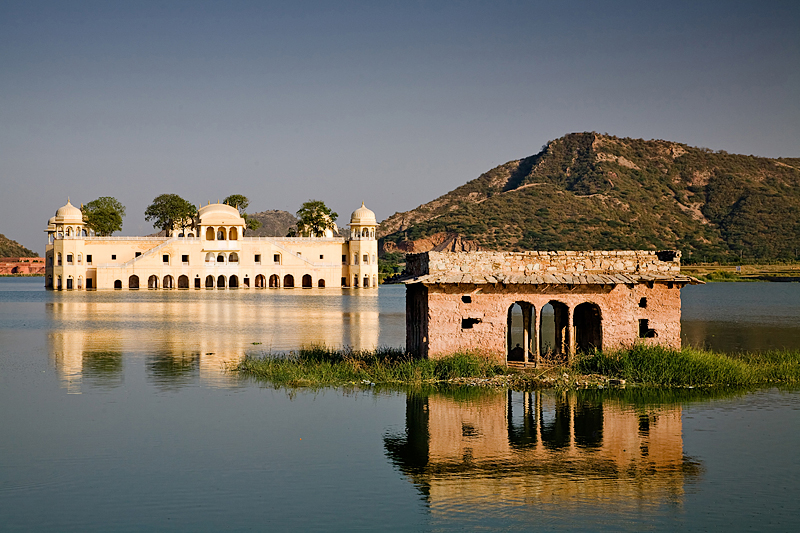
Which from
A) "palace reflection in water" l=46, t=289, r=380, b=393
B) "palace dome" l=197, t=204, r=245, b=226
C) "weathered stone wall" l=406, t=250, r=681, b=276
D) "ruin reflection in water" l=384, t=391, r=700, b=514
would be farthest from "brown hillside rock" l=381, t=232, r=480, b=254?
"ruin reflection in water" l=384, t=391, r=700, b=514

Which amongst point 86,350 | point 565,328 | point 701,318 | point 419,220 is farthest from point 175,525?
point 419,220

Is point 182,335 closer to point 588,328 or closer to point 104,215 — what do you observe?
point 588,328

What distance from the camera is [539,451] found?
38.5 ft

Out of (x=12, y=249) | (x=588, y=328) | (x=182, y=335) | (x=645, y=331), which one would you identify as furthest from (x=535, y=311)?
(x=12, y=249)

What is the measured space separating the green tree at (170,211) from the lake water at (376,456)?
6806 centimetres

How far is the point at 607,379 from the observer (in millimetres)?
15789

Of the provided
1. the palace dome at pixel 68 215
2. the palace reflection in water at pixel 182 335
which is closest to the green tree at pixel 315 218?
the palace dome at pixel 68 215

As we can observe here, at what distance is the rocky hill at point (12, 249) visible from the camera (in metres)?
145

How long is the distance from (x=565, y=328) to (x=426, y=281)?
4.40 m

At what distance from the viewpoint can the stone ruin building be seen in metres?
15.9

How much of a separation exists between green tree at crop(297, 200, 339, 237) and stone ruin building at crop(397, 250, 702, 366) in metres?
69.3

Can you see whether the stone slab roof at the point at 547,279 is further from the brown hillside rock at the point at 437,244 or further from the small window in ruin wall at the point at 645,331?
the brown hillside rock at the point at 437,244

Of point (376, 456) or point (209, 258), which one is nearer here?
point (376, 456)

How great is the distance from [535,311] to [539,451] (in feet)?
15.3
